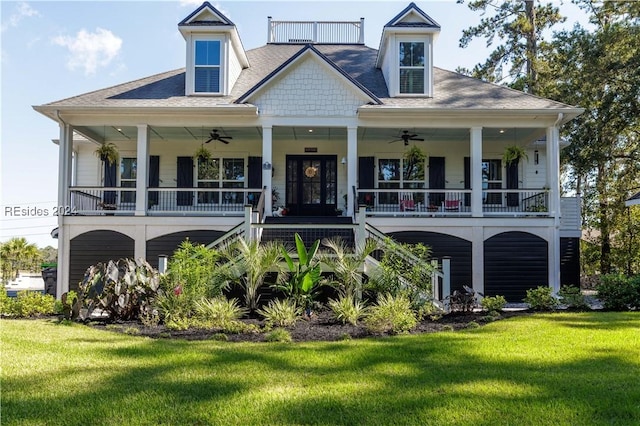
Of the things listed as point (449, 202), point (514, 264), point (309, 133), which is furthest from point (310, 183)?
point (514, 264)

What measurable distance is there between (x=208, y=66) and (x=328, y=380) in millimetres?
12431

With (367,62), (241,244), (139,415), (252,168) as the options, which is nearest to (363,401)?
(139,415)

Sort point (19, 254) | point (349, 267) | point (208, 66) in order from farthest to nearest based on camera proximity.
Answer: point (19, 254) < point (208, 66) < point (349, 267)

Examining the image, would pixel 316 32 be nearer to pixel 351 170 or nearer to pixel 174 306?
pixel 351 170

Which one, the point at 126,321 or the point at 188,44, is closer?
the point at 126,321

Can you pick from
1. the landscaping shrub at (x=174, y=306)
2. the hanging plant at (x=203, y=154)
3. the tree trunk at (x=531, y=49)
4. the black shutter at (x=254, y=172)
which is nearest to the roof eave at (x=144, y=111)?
the hanging plant at (x=203, y=154)

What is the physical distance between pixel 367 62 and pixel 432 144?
4243 mm

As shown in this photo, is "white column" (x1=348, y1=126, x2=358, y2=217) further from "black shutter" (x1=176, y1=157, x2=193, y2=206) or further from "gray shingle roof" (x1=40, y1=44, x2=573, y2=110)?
"black shutter" (x1=176, y1=157, x2=193, y2=206)

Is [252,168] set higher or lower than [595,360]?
higher

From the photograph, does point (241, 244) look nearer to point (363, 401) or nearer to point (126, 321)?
point (126, 321)

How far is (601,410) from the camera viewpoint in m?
4.11

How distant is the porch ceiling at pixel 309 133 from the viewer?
48.7 ft

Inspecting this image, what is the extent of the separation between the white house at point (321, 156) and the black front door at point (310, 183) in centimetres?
4

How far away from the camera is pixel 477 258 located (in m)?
13.3
